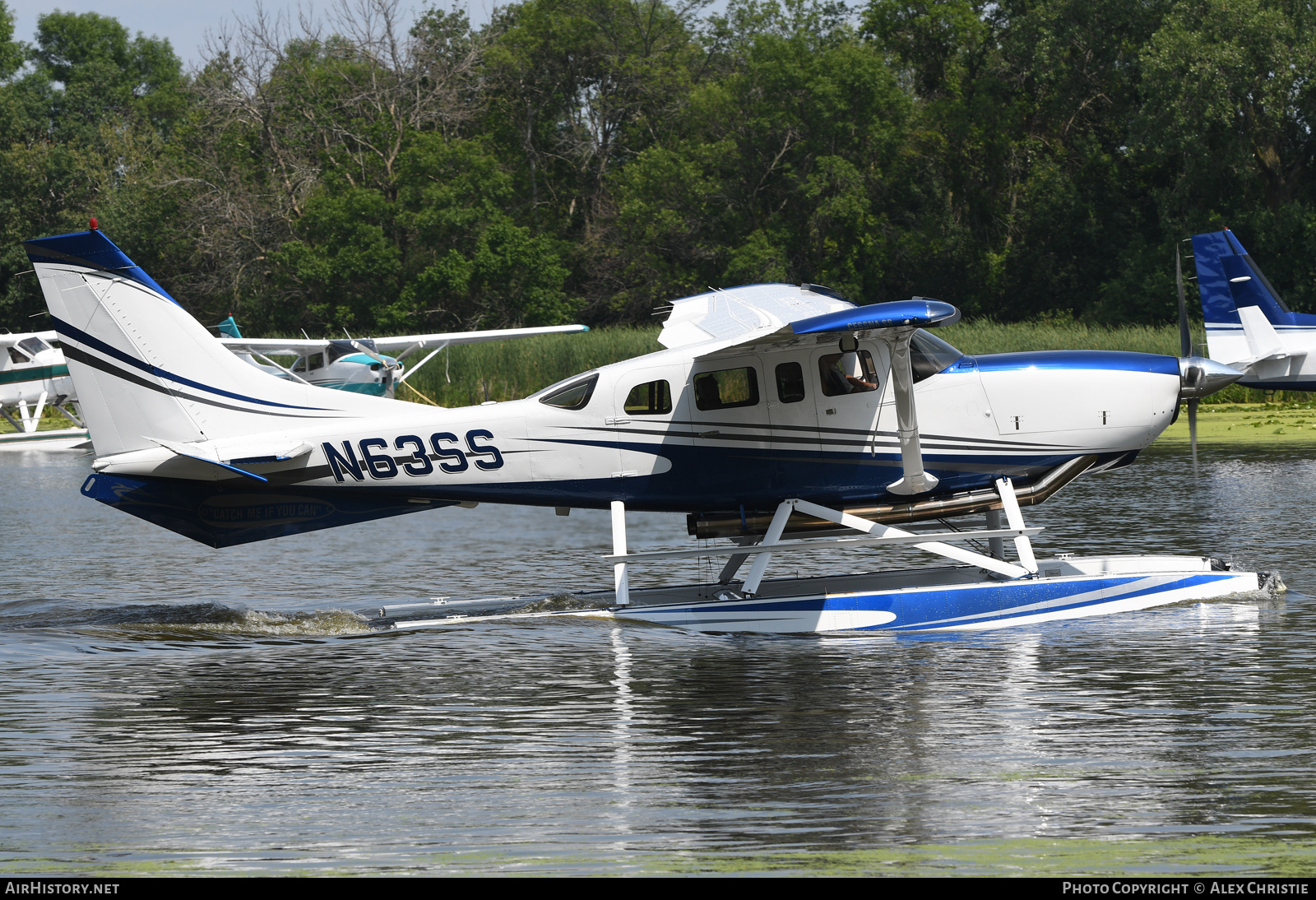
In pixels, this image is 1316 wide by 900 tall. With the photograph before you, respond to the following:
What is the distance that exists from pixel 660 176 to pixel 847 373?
46.0m

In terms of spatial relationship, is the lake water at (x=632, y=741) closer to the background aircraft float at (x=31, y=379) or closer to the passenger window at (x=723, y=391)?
the passenger window at (x=723, y=391)

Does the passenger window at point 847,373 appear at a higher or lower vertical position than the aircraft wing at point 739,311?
lower

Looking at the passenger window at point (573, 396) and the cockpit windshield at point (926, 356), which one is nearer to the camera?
the cockpit windshield at point (926, 356)

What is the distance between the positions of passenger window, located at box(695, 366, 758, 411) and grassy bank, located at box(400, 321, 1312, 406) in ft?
84.8

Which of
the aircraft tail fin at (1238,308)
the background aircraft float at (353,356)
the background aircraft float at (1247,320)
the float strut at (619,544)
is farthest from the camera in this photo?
the background aircraft float at (353,356)

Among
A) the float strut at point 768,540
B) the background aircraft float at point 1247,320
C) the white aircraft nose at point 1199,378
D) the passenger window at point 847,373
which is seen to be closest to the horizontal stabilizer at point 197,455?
the float strut at point 768,540

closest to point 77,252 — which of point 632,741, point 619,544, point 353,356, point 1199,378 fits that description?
point 619,544

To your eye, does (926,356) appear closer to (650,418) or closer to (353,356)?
(650,418)

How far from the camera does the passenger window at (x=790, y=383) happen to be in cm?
1045

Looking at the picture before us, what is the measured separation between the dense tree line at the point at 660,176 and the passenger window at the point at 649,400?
135 feet

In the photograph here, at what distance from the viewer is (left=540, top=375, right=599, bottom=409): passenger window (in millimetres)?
10773

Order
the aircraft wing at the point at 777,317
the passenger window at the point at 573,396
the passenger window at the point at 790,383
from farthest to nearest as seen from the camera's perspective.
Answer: the passenger window at the point at 573,396, the passenger window at the point at 790,383, the aircraft wing at the point at 777,317

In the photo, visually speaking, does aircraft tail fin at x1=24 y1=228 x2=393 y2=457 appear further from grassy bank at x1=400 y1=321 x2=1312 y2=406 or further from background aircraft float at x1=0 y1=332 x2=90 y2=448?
grassy bank at x1=400 y1=321 x2=1312 y2=406

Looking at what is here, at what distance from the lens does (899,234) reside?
5412 centimetres
